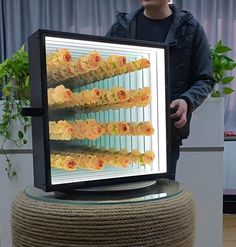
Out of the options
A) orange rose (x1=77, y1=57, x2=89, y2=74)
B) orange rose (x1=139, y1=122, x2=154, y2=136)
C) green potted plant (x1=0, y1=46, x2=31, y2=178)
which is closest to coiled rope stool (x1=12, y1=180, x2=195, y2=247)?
orange rose (x1=139, y1=122, x2=154, y2=136)

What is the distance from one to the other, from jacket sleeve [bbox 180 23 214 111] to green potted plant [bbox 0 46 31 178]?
728mm

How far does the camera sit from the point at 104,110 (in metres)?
0.81

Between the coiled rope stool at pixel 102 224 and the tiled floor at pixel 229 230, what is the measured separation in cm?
151

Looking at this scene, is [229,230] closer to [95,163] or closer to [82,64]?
[95,163]

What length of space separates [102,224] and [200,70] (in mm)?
582

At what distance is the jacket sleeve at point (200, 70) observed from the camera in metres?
1.00

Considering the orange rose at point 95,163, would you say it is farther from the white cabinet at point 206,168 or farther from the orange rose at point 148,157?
the white cabinet at point 206,168

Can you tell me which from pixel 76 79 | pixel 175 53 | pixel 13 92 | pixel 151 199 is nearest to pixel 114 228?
pixel 151 199

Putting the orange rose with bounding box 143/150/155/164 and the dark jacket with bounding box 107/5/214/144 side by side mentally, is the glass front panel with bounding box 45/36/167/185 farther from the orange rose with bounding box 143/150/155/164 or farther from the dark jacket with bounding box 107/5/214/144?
the dark jacket with bounding box 107/5/214/144

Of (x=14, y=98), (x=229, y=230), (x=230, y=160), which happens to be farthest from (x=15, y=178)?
(x=230, y=160)

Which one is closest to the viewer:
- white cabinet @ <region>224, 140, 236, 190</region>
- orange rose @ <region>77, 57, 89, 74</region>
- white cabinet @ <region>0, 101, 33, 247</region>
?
orange rose @ <region>77, 57, 89, 74</region>

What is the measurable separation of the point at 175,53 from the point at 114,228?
598 millimetres

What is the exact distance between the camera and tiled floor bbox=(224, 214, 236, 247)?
210 centimetres

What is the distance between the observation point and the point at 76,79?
79cm
